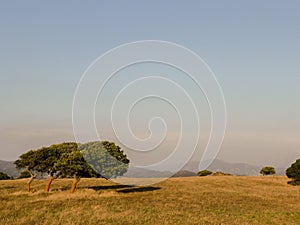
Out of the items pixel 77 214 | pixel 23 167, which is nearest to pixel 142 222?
pixel 77 214

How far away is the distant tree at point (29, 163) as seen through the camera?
139 feet

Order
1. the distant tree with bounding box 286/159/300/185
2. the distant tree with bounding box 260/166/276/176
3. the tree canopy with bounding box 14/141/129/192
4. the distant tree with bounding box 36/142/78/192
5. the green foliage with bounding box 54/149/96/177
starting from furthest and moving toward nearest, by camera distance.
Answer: the distant tree with bounding box 260/166/276/176 < the distant tree with bounding box 286/159/300/185 < the distant tree with bounding box 36/142/78/192 < the tree canopy with bounding box 14/141/129/192 < the green foliage with bounding box 54/149/96/177

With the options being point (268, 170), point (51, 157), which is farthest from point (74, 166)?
point (268, 170)

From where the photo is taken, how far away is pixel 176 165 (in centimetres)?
3022

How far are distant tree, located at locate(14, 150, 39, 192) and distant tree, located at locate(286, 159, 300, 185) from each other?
166 feet

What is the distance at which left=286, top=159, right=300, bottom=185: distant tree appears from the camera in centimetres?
6493

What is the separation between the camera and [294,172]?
2653 inches

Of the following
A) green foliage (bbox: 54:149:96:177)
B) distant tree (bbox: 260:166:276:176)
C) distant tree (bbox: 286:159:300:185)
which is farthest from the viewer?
distant tree (bbox: 260:166:276:176)

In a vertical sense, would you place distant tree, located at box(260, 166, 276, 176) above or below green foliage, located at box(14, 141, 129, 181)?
above

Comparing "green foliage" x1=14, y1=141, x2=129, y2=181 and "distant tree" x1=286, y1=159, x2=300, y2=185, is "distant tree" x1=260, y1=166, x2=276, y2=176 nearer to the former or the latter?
"distant tree" x1=286, y1=159, x2=300, y2=185

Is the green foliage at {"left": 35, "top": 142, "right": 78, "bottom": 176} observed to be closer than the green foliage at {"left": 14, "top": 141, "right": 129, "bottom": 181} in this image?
No

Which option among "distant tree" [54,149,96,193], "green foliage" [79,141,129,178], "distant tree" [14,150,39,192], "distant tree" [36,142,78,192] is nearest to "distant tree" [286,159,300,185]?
"green foliage" [79,141,129,178]

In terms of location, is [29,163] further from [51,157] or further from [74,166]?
[74,166]

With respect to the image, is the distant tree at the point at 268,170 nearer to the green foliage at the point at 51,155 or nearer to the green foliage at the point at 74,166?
the green foliage at the point at 51,155
